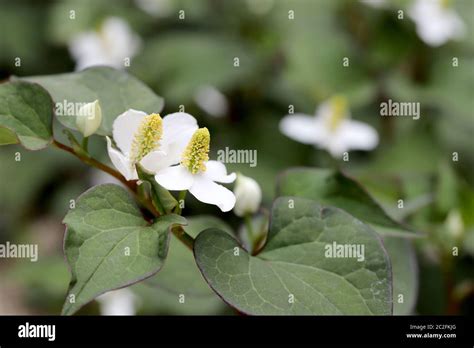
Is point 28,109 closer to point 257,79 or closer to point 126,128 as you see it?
point 126,128

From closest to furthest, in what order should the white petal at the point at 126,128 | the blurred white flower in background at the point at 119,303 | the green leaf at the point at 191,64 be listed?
the white petal at the point at 126,128
the blurred white flower in background at the point at 119,303
the green leaf at the point at 191,64

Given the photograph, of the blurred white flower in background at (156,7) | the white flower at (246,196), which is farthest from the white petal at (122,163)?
the blurred white flower in background at (156,7)

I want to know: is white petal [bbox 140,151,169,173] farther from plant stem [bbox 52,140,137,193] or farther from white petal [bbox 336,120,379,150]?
white petal [bbox 336,120,379,150]

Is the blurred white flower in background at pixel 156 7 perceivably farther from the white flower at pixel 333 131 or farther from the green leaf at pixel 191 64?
the white flower at pixel 333 131

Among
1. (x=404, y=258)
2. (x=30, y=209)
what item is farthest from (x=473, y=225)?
(x=30, y=209)

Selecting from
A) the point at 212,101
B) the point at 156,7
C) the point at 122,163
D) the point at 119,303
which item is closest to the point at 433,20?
the point at 212,101
